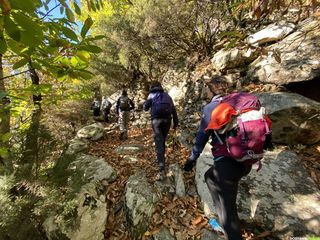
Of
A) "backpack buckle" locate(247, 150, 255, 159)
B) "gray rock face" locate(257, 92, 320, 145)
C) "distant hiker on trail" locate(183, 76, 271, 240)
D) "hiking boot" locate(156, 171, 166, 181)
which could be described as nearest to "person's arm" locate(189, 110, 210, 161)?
"distant hiker on trail" locate(183, 76, 271, 240)

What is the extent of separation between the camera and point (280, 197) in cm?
420

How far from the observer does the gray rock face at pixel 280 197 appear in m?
3.75

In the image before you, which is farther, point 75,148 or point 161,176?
point 161,176

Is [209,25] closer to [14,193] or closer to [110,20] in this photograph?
[110,20]

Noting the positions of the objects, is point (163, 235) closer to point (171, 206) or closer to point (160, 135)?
point (171, 206)

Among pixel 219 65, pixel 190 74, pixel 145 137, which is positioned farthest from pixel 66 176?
pixel 190 74

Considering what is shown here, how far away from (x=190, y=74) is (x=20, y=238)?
9.91 m

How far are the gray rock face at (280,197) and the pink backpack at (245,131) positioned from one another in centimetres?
142

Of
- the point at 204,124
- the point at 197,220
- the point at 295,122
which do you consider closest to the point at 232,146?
the point at 204,124

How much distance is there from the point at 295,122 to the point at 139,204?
369 cm

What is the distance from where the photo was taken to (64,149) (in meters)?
4.14

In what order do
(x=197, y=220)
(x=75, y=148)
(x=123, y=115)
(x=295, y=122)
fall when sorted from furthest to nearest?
1. (x=123, y=115)
2. (x=295, y=122)
3. (x=75, y=148)
4. (x=197, y=220)

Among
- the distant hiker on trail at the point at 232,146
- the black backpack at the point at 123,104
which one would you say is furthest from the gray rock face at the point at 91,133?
the distant hiker on trail at the point at 232,146

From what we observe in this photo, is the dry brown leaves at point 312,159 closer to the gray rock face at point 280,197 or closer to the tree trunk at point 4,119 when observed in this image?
the gray rock face at point 280,197
